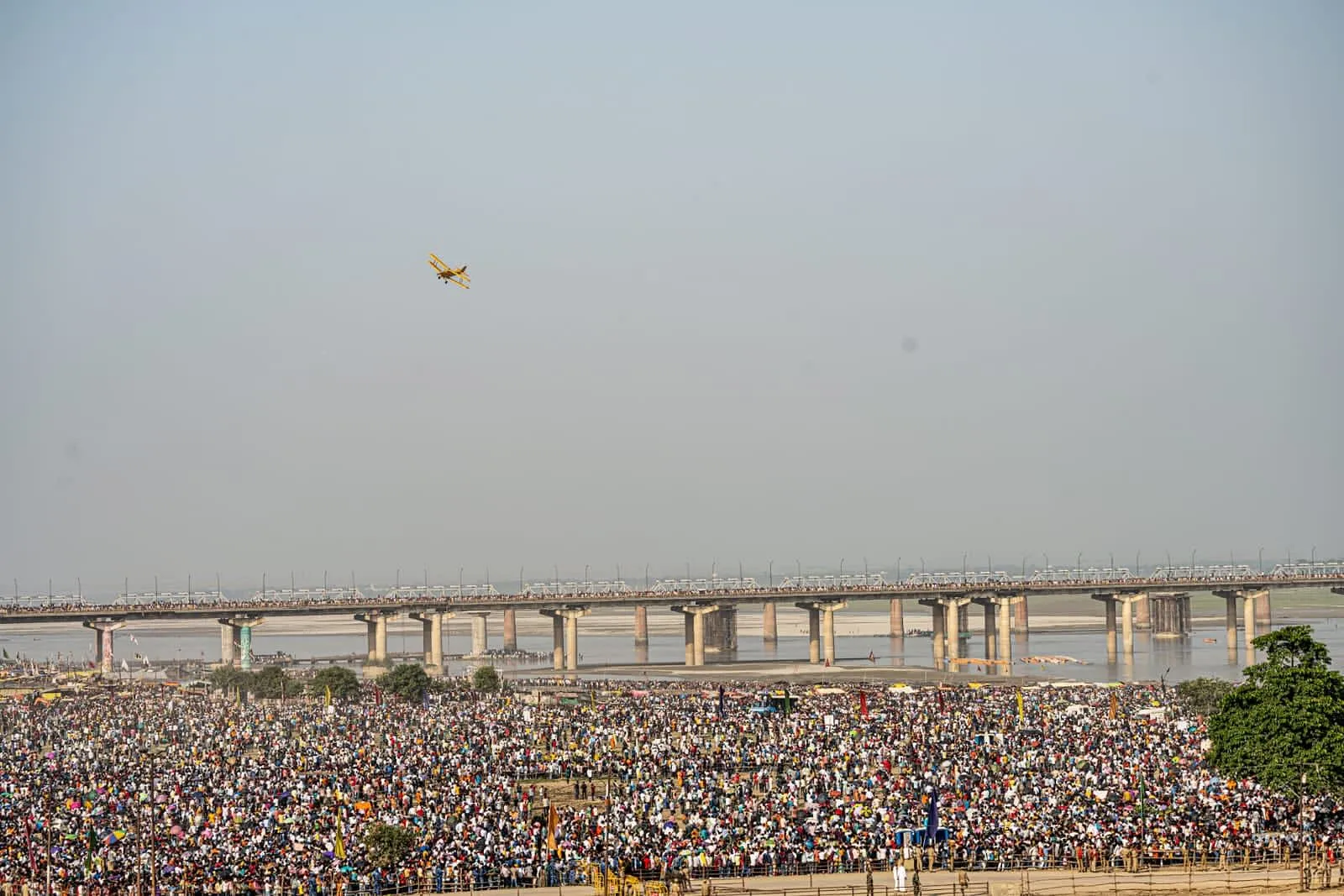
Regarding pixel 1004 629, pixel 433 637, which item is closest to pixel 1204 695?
pixel 433 637

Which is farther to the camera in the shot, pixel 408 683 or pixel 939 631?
pixel 939 631

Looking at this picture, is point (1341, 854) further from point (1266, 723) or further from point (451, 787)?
point (451, 787)

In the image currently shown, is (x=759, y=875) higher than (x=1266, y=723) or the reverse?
the reverse

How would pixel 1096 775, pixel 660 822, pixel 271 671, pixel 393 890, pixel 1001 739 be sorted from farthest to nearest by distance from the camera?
pixel 271 671 → pixel 1001 739 → pixel 1096 775 → pixel 660 822 → pixel 393 890

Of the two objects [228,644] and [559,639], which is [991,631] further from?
[228,644]

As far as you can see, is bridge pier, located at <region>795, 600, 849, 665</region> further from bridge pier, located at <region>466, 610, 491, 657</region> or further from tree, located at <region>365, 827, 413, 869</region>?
tree, located at <region>365, 827, 413, 869</region>

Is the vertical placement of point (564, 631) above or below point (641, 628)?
above

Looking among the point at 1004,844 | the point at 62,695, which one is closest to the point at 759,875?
the point at 1004,844
